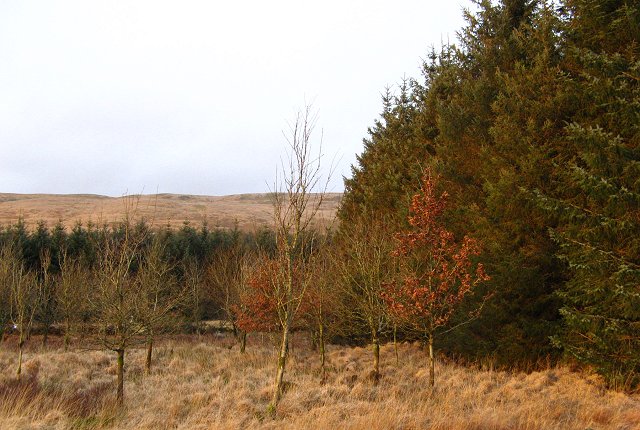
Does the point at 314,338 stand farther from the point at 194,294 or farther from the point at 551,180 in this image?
the point at 551,180

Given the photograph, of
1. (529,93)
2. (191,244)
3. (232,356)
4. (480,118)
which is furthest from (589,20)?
(191,244)

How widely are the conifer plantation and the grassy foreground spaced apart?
66mm

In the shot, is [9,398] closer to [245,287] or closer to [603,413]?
[603,413]

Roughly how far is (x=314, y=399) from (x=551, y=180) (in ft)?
28.1

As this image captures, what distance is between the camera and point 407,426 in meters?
6.14

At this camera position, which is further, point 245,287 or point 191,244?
point 191,244

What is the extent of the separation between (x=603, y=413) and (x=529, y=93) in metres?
9.36

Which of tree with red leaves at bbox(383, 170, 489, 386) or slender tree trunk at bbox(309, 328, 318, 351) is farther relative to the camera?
slender tree trunk at bbox(309, 328, 318, 351)

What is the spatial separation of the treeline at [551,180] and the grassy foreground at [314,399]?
121 cm

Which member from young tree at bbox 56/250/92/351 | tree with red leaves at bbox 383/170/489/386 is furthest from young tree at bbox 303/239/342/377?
young tree at bbox 56/250/92/351

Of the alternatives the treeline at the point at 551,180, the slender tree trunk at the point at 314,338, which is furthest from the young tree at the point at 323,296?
the treeline at the point at 551,180

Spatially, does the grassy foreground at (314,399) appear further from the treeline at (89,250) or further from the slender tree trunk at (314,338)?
the treeline at (89,250)

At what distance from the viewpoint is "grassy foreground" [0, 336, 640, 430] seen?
665 cm

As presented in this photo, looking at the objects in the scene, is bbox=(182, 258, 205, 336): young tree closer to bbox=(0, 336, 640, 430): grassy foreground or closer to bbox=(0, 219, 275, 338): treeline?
bbox=(0, 219, 275, 338): treeline
